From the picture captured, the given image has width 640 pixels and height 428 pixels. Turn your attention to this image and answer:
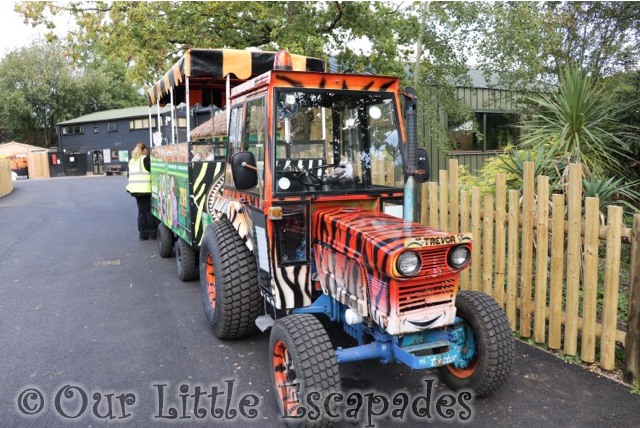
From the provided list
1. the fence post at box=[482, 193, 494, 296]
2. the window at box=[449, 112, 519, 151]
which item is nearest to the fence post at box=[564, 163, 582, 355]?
the fence post at box=[482, 193, 494, 296]

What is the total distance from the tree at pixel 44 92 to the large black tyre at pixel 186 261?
151 feet

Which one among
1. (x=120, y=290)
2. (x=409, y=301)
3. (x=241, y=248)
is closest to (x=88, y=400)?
(x=241, y=248)

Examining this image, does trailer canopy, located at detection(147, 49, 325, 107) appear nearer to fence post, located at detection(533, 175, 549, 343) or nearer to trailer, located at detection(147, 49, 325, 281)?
trailer, located at detection(147, 49, 325, 281)

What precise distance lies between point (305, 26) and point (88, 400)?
983 centimetres

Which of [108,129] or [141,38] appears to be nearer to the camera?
[141,38]

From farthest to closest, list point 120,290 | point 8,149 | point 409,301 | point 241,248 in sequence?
point 8,149
point 120,290
point 241,248
point 409,301

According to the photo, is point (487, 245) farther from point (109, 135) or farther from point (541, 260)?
point (109, 135)

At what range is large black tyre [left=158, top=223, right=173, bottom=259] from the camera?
8523 mm

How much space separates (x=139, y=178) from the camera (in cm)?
962

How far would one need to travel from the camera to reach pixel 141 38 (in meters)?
12.0

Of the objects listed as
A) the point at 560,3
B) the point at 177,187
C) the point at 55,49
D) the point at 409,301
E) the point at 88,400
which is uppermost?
the point at 55,49

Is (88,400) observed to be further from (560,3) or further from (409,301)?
(560,3)

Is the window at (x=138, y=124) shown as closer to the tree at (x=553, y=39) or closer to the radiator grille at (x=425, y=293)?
the tree at (x=553, y=39)

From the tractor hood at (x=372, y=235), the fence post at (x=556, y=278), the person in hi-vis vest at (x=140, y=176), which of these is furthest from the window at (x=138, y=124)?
the fence post at (x=556, y=278)
